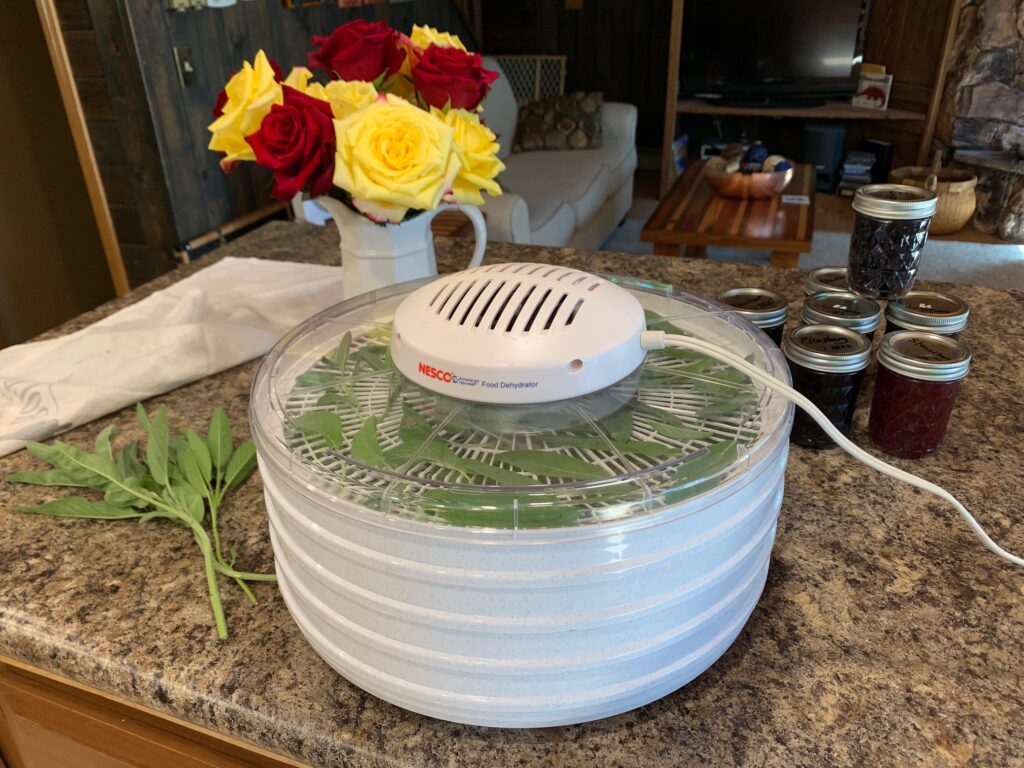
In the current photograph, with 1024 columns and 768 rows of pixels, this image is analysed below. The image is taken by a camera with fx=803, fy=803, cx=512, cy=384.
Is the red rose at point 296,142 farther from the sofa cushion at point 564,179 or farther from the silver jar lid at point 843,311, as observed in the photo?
the sofa cushion at point 564,179

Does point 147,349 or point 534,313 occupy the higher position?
point 534,313

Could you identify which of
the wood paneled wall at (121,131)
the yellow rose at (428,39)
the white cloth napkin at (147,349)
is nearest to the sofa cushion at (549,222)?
the wood paneled wall at (121,131)

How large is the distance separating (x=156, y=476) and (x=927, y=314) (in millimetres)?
763

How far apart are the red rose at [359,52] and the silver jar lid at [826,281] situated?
533mm

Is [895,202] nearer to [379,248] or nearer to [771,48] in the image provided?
[379,248]

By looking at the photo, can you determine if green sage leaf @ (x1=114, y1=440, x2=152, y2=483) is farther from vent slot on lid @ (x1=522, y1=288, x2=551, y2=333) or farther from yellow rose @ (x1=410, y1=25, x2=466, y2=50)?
yellow rose @ (x1=410, y1=25, x2=466, y2=50)

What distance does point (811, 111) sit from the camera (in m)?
4.20

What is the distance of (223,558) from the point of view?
0.68m

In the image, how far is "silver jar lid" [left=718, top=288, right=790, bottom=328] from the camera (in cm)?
84

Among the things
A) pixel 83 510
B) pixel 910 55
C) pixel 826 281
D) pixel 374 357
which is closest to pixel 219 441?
pixel 83 510

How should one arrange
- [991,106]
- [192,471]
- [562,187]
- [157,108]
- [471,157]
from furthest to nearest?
[991,106] → [562,187] → [157,108] → [471,157] → [192,471]

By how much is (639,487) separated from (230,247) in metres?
1.07

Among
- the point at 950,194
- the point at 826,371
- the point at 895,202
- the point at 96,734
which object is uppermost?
the point at 895,202

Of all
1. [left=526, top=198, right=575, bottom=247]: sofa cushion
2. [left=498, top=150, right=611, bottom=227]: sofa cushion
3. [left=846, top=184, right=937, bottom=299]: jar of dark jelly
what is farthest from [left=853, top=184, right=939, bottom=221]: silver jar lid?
[left=498, top=150, right=611, bottom=227]: sofa cushion
